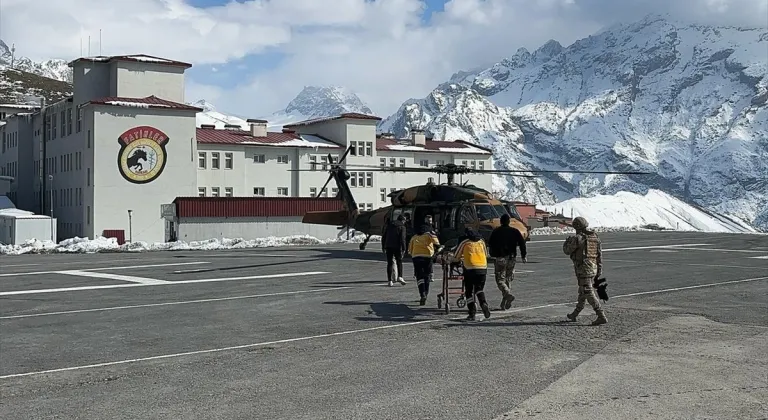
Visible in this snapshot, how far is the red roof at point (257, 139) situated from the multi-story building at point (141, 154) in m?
0.10

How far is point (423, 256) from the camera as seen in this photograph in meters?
16.6

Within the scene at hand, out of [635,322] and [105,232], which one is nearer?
[635,322]

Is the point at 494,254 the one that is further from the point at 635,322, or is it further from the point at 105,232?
the point at 105,232

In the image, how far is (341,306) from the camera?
16719mm

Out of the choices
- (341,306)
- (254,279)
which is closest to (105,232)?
(254,279)

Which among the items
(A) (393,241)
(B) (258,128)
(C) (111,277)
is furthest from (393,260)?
(B) (258,128)

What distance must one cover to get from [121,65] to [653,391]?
180 ft

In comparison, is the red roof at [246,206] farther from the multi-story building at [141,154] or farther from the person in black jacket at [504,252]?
the person in black jacket at [504,252]

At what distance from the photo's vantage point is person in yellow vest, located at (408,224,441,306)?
16.5 m

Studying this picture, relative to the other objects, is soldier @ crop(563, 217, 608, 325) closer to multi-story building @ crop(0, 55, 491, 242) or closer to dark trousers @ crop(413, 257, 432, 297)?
dark trousers @ crop(413, 257, 432, 297)

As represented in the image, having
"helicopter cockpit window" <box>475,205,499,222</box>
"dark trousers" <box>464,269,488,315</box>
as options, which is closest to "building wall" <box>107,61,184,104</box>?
"helicopter cockpit window" <box>475,205,499,222</box>

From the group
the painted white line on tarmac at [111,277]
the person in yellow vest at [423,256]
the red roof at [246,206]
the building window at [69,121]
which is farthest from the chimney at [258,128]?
the person in yellow vest at [423,256]

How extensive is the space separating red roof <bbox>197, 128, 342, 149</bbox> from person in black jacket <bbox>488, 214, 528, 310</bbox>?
2071 inches

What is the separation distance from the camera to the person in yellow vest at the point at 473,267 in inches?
561
